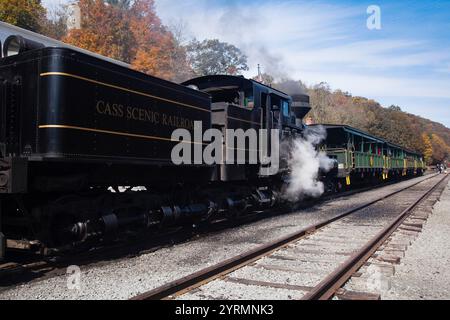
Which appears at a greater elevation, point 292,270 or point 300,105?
point 300,105

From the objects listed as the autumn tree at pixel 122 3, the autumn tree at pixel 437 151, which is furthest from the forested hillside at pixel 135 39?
the autumn tree at pixel 437 151

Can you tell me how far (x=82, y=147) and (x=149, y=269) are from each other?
1.93m

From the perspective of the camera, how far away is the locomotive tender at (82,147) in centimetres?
525

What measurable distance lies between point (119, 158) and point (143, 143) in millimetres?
605

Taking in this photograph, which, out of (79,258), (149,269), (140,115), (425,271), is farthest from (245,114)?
(425,271)

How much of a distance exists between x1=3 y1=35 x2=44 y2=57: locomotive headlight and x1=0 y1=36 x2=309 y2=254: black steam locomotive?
0.04 feet

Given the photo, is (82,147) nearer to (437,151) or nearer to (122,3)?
(122,3)

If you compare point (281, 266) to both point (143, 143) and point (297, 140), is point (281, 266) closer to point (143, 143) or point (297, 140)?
point (143, 143)

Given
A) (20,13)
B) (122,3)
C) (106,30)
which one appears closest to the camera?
(20,13)

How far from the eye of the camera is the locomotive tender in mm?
5254

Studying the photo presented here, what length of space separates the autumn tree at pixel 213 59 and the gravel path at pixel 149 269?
1281 inches

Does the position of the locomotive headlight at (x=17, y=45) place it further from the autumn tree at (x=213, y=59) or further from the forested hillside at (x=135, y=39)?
the autumn tree at (x=213, y=59)

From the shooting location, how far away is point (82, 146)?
5512 mm

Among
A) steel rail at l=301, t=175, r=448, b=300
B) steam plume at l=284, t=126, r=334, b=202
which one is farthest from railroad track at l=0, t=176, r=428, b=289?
steam plume at l=284, t=126, r=334, b=202
